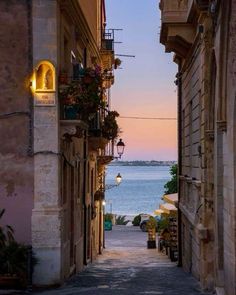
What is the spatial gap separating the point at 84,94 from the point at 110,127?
6527 mm

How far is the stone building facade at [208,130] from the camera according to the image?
11344mm

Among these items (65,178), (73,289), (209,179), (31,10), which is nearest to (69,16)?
(31,10)

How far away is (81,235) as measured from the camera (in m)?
21.3

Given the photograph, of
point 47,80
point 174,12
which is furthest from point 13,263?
point 174,12

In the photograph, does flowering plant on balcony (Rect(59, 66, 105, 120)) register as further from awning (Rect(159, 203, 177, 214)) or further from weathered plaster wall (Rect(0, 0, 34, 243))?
awning (Rect(159, 203, 177, 214))

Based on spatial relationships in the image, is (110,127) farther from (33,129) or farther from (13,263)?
(13,263)

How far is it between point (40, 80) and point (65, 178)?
10.1 feet

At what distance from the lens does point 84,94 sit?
15250 millimetres

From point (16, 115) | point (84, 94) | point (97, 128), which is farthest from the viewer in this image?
point (97, 128)

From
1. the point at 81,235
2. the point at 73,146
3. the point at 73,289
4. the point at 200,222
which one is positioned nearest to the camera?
the point at 73,289

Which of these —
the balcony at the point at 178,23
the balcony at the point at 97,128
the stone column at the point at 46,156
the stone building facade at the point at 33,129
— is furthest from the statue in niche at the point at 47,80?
the balcony at the point at 97,128

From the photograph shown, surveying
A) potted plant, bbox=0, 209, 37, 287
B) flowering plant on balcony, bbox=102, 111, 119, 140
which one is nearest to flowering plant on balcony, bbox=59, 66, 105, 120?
potted plant, bbox=0, 209, 37, 287

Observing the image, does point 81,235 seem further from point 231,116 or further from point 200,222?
point 231,116

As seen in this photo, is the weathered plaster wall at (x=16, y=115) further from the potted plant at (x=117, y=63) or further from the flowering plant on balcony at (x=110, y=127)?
the potted plant at (x=117, y=63)
